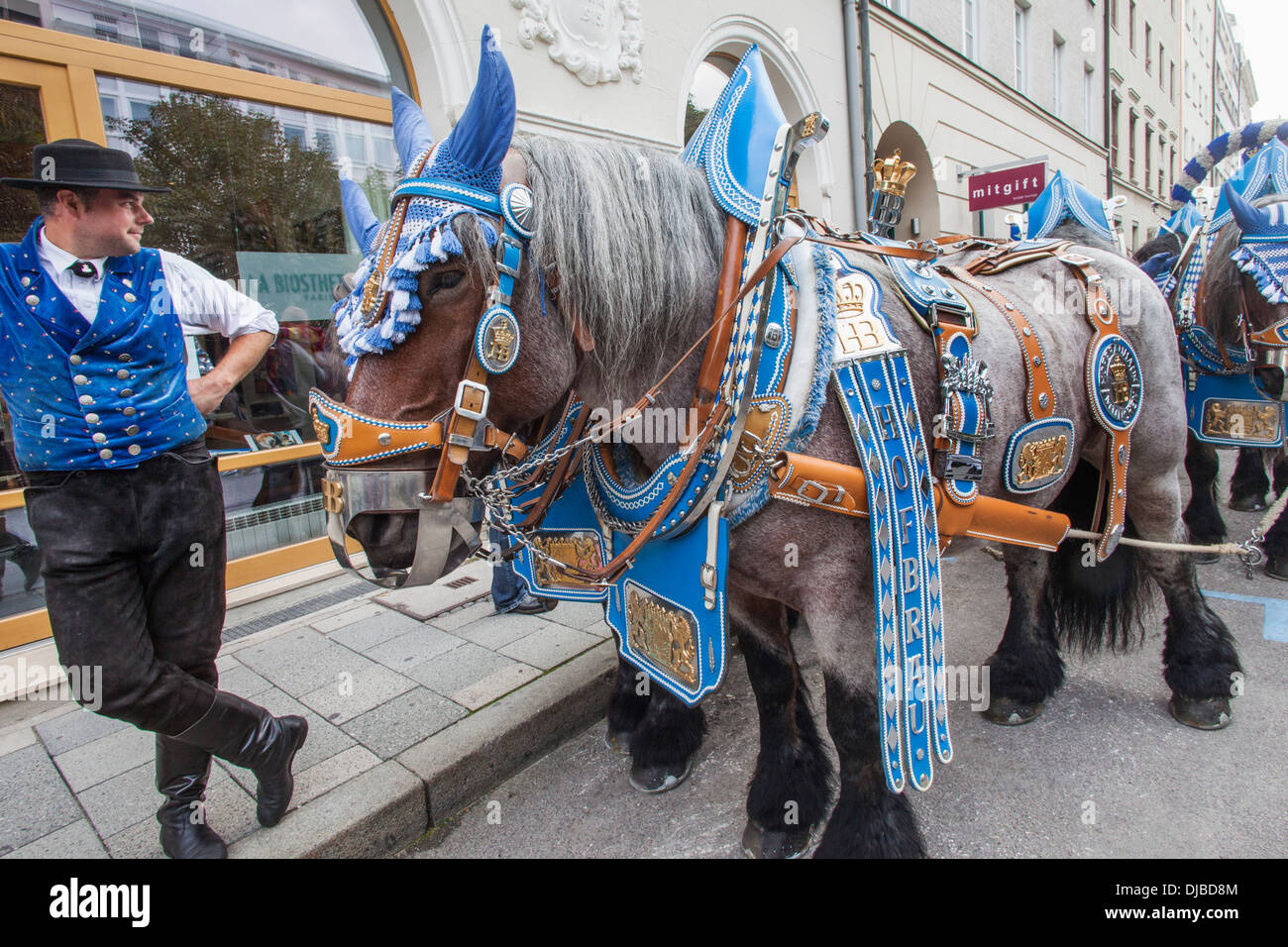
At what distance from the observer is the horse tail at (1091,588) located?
2.82m

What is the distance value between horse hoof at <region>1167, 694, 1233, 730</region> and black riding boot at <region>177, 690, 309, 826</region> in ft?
10.7

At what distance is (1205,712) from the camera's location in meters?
2.57

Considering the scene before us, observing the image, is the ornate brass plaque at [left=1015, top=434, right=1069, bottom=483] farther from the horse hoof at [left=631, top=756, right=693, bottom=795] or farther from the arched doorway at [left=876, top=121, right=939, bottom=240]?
the arched doorway at [left=876, top=121, right=939, bottom=240]

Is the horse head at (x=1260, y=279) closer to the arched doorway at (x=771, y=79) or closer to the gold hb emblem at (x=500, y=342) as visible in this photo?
the gold hb emblem at (x=500, y=342)

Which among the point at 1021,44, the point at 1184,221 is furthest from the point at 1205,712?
the point at 1021,44

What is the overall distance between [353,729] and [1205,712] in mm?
3311

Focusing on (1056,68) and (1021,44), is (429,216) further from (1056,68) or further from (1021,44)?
(1056,68)

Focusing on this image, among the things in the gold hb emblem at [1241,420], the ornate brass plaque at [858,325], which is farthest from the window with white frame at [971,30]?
the ornate brass plaque at [858,325]

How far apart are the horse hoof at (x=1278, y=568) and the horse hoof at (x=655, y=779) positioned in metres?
3.80

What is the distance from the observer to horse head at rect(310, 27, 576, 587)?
48.3 inches

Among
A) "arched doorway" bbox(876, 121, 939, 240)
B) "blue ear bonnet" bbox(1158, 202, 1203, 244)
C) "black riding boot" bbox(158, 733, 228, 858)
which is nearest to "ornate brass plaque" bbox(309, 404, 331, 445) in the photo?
"black riding boot" bbox(158, 733, 228, 858)

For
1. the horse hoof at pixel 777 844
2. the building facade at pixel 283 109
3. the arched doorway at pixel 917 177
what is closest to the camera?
the horse hoof at pixel 777 844

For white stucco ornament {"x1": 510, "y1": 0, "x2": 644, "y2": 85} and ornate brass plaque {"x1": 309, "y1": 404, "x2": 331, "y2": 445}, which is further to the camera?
white stucco ornament {"x1": 510, "y1": 0, "x2": 644, "y2": 85}
